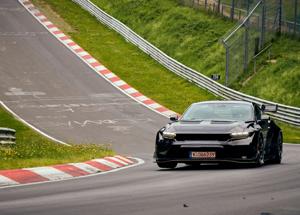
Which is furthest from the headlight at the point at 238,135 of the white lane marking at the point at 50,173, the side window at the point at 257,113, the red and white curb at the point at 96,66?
the red and white curb at the point at 96,66

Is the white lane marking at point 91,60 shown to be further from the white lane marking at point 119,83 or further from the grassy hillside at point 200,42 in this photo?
the white lane marking at point 119,83

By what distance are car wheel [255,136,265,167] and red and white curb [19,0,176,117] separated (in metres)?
19.7

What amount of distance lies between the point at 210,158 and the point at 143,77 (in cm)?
3089

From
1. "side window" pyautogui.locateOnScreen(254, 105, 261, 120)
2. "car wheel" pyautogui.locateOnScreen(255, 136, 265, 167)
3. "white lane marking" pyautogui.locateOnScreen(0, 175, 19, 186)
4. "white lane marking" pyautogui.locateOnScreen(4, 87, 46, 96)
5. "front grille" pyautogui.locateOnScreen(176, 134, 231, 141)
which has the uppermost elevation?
"side window" pyautogui.locateOnScreen(254, 105, 261, 120)

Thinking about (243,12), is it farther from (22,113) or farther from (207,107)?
(207,107)

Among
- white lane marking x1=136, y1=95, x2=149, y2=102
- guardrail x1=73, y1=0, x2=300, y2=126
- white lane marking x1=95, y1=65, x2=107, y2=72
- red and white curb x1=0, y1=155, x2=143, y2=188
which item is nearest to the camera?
red and white curb x1=0, y1=155, x2=143, y2=188

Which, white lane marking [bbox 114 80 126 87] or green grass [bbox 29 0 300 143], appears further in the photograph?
white lane marking [bbox 114 80 126 87]

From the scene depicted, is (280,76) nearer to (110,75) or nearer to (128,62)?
(110,75)

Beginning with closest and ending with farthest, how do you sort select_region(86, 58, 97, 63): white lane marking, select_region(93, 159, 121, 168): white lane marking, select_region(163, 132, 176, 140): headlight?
select_region(163, 132, 176, 140): headlight
select_region(93, 159, 121, 168): white lane marking
select_region(86, 58, 97, 63): white lane marking

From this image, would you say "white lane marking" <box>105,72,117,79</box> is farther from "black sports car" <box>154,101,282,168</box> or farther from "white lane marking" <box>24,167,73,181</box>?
"white lane marking" <box>24,167,73,181</box>

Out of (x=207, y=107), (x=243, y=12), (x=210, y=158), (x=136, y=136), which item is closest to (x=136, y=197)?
(x=210, y=158)

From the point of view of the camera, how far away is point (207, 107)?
18203 mm

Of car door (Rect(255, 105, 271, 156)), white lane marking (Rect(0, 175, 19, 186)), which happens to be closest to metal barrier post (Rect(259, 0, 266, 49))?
car door (Rect(255, 105, 271, 156))

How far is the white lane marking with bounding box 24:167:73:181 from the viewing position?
1499 cm
